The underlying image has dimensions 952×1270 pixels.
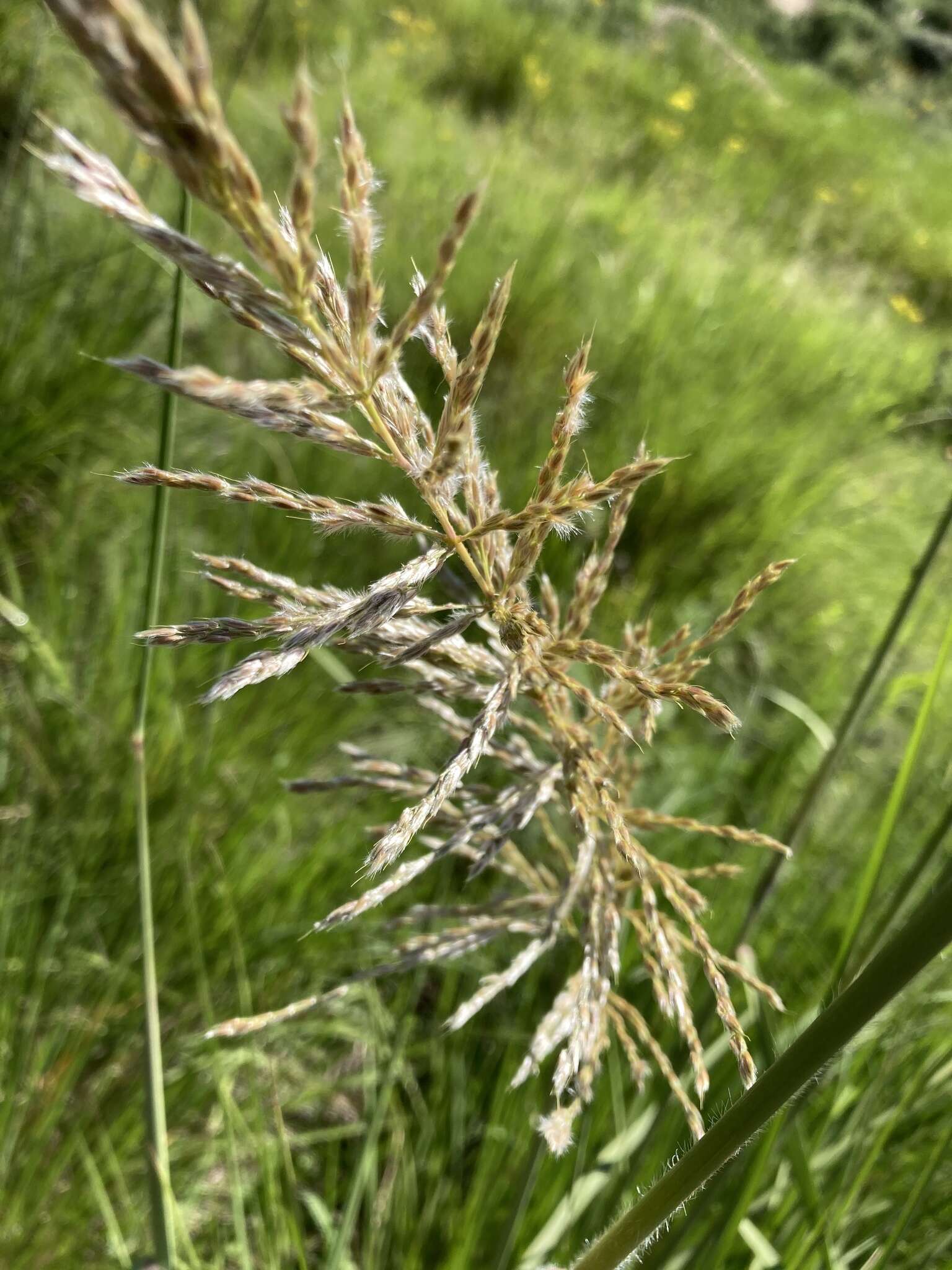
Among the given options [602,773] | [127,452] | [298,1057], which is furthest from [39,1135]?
[127,452]

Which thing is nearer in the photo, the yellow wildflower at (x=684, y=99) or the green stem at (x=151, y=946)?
the green stem at (x=151, y=946)

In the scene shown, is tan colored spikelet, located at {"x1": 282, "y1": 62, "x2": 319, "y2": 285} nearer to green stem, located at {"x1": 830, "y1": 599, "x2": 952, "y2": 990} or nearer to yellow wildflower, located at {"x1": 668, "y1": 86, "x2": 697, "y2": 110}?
green stem, located at {"x1": 830, "y1": 599, "x2": 952, "y2": 990}

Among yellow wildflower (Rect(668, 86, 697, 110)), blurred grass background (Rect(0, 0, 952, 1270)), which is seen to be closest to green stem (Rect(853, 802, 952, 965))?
blurred grass background (Rect(0, 0, 952, 1270))

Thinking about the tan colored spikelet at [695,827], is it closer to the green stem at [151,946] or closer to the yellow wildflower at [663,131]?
the green stem at [151,946]

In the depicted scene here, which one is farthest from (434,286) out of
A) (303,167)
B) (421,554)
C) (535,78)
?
(535,78)

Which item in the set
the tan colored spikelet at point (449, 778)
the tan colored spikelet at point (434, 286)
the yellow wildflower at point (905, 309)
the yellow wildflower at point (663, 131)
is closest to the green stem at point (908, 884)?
the tan colored spikelet at point (449, 778)

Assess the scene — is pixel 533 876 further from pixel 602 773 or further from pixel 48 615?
pixel 48 615
